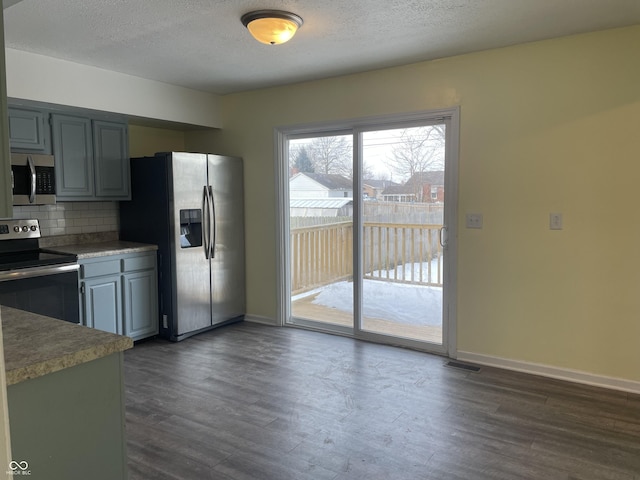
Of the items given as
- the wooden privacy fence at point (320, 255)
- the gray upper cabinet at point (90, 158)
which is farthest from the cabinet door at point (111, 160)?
the wooden privacy fence at point (320, 255)

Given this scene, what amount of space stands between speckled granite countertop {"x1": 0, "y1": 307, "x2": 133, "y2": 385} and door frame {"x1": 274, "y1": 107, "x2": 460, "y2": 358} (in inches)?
110

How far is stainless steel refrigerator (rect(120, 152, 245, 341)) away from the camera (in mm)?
4254

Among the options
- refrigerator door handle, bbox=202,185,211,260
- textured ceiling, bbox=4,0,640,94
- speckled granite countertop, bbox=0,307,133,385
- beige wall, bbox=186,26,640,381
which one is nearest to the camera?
speckled granite countertop, bbox=0,307,133,385

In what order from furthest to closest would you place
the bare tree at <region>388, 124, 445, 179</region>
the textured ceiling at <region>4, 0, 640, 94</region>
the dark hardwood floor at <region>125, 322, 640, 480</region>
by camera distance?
the bare tree at <region>388, 124, 445, 179</region>, the textured ceiling at <region>4, 0, 640, 94</region>, the dark hardwood floor at <region>125, 322, 640, 480</region>

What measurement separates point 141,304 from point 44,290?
880mm

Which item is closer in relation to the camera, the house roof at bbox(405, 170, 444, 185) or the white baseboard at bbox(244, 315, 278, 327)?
the house roof at bbox(405, 170, 444, 185)

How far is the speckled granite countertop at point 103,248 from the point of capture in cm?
383

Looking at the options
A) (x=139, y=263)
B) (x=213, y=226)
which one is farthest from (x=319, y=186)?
(x=139, y=263)

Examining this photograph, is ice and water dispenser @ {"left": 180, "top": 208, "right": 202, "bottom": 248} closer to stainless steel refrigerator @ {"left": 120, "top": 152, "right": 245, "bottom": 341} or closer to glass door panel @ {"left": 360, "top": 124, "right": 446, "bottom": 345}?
stainless steel refrigerator @ {"left": 120, "top": 152, "right": 245, "bottom": 341}

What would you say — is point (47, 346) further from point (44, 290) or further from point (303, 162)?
point (303, 162)

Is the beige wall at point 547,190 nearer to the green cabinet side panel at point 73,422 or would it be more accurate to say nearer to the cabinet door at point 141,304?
the cabinet door at point 141,304

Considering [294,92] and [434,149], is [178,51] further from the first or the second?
[434,149]

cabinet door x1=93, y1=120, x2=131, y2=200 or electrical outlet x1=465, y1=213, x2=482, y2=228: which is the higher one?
cabinet door x1=93, y1=120, x2=131, y2=200

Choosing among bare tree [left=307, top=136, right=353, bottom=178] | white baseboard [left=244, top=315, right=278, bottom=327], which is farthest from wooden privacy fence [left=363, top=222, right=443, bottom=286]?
white baseboard [left=244, top=315, right=278, bottom=327]
